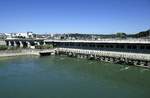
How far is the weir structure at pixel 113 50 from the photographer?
129 ft

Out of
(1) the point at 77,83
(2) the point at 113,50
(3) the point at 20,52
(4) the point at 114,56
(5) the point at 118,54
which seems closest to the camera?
(1) the point at 77,83

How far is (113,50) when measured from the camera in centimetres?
4578

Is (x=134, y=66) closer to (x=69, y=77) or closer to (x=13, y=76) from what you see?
(x=69, y=77)

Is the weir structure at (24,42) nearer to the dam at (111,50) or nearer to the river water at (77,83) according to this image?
the dam at (111,50)

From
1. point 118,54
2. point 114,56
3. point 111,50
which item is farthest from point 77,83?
point 111,50

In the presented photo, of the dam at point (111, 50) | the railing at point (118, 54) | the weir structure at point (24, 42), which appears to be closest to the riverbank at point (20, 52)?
the dam at point (111, 50)

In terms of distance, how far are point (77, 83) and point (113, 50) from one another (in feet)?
67.5

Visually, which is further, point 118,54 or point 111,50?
→ point 111,50

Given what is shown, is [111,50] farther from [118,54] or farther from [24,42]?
[24,42]

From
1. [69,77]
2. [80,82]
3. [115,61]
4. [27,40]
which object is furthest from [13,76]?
[27,40]

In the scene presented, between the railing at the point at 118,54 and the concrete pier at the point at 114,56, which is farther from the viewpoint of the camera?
the railing at the point at 118,54

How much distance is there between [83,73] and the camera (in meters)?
33.7

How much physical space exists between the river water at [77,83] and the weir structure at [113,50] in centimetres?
395

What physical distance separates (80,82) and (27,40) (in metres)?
51.7
